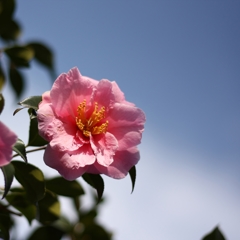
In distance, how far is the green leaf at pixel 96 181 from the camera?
1131mm

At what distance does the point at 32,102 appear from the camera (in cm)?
110

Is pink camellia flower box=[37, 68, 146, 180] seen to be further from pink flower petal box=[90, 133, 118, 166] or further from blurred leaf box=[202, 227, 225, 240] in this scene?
blurred leaf box=[202, 227, 225, 240]

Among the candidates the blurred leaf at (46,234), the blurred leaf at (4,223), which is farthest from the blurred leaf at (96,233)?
the blurred leaf at (4,223)

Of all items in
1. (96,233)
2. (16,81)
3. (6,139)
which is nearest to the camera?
(6,139)

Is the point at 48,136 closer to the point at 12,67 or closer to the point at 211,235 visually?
the point at 211,235

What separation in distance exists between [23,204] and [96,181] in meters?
0.41

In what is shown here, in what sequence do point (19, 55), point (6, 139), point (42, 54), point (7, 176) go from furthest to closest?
1. point (42, 54)
2. point (19, 55)
3. point (7, 176)
4. point (6, 139)

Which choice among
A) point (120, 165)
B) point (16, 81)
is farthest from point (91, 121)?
point (16, 81)

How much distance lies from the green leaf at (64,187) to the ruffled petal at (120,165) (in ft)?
1.30

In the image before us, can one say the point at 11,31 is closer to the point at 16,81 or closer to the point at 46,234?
the point at 16,81

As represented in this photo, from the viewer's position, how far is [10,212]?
1351mm

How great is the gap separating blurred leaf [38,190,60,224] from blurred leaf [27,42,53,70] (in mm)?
1249

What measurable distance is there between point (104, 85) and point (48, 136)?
0.22 m

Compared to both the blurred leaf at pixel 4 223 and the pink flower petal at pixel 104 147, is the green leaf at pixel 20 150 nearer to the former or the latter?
the pink flower petal at pixel 104 147
